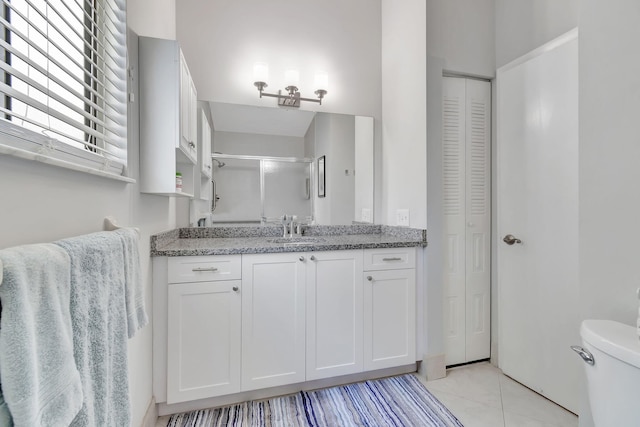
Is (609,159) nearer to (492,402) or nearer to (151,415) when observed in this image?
(492,402)

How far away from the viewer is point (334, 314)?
1.78 m

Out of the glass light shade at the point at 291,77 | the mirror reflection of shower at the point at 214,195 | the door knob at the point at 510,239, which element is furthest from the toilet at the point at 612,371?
the glass light shade at the point at 291,77

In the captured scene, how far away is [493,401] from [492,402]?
0.01 m

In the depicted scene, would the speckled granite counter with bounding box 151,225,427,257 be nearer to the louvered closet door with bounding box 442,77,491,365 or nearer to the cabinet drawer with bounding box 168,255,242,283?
the cabinet drawer with bounding box 168,255,242,283

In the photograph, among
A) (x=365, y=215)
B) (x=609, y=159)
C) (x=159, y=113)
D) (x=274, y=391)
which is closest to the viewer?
(x=609, y=159)

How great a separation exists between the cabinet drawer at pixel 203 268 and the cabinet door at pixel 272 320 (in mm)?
59

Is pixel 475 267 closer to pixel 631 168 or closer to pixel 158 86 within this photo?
pixel 631 168

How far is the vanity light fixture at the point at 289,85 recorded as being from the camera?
2160 millimetres

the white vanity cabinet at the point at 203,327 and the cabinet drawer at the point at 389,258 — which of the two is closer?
the white vanity cabinet at the point at 203,327

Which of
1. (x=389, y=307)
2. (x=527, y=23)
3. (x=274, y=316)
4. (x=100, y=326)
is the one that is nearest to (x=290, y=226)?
(x=274, y=316)

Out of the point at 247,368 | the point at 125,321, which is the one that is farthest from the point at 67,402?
the point at 247,368

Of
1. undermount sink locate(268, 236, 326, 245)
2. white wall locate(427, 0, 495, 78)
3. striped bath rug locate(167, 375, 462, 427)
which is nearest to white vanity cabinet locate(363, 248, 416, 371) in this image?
striped bath rug locate(167, 375, 462, 427)

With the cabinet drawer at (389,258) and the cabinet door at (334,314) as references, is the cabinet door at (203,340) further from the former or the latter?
the cabinet drawer at (389,258)

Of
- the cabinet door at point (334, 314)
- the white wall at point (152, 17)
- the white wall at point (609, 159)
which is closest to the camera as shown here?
the white wall at point (609, 159)
